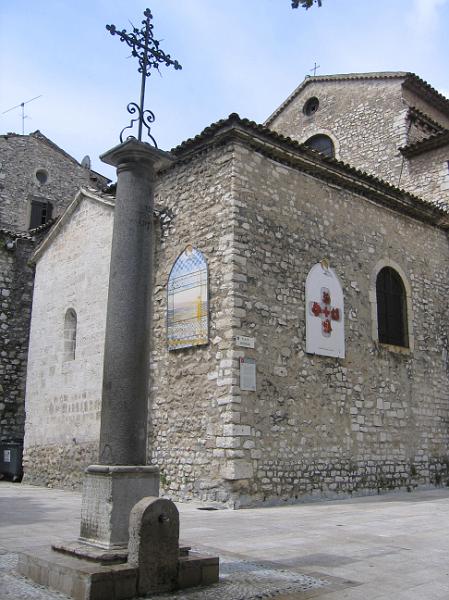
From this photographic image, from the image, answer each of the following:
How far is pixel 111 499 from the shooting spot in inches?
173

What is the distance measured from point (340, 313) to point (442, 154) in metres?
6.49

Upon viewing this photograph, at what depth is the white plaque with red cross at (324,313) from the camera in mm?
10969

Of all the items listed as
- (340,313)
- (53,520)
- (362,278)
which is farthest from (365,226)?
(53,520)

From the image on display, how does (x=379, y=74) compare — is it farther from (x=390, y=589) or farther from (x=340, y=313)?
(x=390, y=589)

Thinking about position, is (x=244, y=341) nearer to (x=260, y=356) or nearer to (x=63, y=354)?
(x=260, y=356)

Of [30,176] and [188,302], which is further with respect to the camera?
[30,176]

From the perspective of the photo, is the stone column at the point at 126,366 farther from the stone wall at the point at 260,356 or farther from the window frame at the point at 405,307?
the window frame at the point at 405,307

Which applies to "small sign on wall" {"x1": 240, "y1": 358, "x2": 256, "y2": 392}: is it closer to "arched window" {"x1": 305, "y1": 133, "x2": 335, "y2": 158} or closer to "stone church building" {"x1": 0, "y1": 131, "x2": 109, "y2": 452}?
"stone church building" {"x1": 0, "y1": 131, "x2": 109, "y2": 452}

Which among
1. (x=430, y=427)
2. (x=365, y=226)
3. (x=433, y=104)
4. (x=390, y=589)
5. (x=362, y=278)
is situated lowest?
(x=390, y=589)

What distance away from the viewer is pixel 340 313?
11.6 metres

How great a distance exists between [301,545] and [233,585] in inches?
75.1

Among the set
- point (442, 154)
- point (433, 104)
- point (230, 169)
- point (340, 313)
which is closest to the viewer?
point (230, 169)

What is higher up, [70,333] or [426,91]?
[426,91]

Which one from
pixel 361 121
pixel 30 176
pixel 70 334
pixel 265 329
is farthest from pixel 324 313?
pixel 30 176
